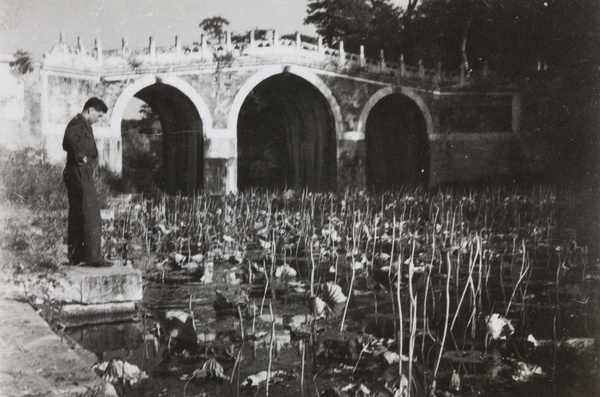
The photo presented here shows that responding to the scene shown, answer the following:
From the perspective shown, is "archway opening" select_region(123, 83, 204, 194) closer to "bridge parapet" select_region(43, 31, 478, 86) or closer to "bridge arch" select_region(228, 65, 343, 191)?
"bridge parapet" select_region(43, 31, 478, 86)

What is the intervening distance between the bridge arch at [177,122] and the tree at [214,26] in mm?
2338

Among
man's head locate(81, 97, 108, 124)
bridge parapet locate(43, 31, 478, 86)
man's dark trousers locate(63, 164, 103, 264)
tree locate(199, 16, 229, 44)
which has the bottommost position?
man's dark trousers locate(63, 164, 103, 264)

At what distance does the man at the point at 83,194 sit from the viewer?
4.89m

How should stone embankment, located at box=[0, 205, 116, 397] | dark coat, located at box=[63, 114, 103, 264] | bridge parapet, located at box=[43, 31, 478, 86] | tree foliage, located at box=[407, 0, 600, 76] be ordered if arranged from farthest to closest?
bridge parapet, located at box=[43, 31, 478, 86] < tree foliage, located at box=[407, 0, 600, 76] < dark coat, located at box=[63, 114, 103, 264] < stone embankment, located at box=[0, 205, 116, 397]

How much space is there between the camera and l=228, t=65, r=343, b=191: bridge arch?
21.7m

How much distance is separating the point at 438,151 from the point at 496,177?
2.84 metres

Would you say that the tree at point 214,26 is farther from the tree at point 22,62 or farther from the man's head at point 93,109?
the man's head at point 93,109

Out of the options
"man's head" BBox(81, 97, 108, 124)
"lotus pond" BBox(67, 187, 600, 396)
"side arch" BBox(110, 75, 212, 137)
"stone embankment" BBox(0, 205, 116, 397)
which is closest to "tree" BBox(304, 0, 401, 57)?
"side arch" BBox(110, 75, 212, 137)

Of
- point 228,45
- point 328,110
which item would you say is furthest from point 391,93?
point 228,45

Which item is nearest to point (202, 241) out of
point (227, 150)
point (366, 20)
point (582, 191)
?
point (582, 191)

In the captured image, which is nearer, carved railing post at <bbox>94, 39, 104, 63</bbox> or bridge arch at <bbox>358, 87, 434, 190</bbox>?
carved railing post at <bbox>94, 39, 104, 63</bbox>

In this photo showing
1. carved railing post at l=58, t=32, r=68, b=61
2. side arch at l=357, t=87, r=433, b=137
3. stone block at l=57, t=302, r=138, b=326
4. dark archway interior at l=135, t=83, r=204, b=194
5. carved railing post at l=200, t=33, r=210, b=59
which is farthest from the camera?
side arch at l=357, t=87, r=433, b=137

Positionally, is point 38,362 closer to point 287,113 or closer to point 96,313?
point 96,313

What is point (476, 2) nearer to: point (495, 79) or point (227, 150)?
point (495, 79)
